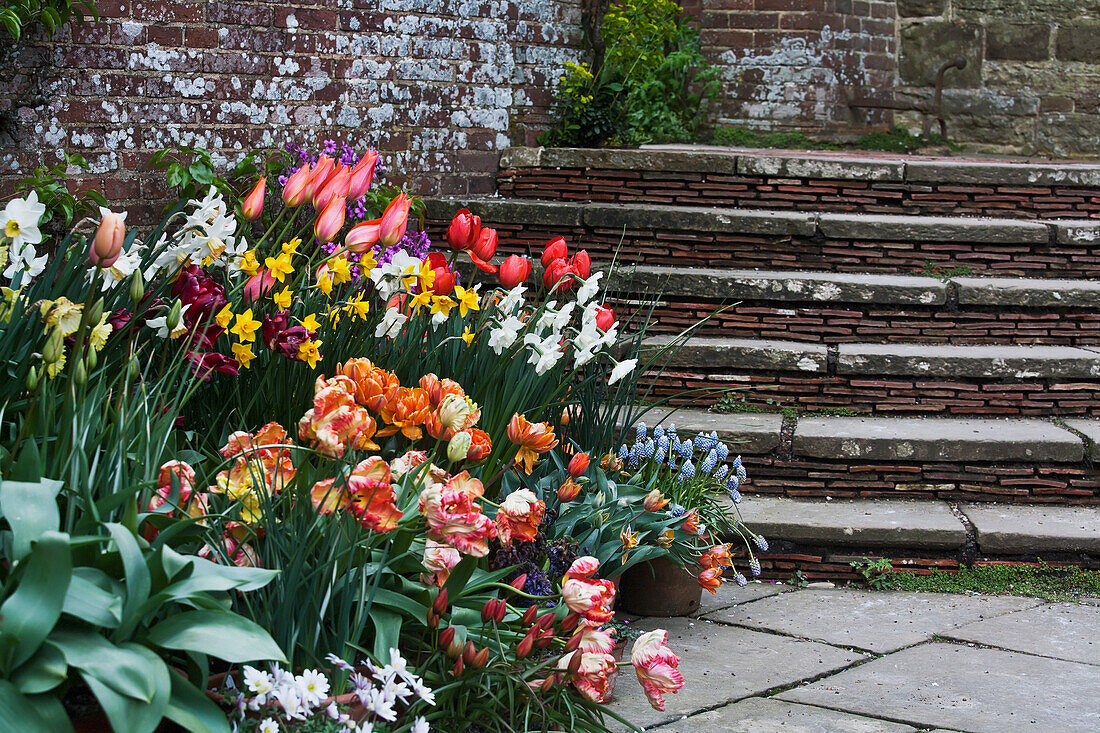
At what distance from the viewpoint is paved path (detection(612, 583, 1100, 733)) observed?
210 cm

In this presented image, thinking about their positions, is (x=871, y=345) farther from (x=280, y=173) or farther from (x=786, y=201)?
(x=280, y=173)

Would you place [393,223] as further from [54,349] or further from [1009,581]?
[1009,581]

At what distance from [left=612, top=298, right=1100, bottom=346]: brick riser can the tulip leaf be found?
2.83 m

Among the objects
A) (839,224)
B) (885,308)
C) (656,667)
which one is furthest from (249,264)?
(839,224)

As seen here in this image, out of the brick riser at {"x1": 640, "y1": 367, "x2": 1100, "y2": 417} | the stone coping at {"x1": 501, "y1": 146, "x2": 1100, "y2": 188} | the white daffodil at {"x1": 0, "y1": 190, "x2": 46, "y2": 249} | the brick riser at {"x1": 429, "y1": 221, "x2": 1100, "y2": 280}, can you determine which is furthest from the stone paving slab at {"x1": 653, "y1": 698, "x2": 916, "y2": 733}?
the stone coping at {"x1": 501, "y1": 146, "x2": 1100, "y2": 188}

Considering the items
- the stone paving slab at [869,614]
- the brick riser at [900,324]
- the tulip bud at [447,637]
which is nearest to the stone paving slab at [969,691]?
the stone paving slab at [869,614]

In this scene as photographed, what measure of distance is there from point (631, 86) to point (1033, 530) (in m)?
3.19

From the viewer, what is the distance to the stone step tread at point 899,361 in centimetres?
369

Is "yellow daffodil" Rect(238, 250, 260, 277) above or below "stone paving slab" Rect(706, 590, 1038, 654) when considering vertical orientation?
above

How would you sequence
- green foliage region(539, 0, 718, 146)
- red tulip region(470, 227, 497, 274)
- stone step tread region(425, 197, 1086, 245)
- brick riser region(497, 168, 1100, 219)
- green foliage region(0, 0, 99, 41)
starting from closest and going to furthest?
red tulip region(470, 227, 497, 274) < green foliage region(0, 0, 99, 41) < stone step tread region(425, 197, 1086, 245) < brick riser region(497, 168, 1100, 219) < green foliage region(539, 0, 718, 146)

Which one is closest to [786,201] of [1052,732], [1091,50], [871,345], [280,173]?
[871,345]

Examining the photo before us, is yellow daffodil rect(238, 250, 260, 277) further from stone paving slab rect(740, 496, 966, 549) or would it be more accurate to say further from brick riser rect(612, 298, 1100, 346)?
brick riser rect(612, 298, 1100, 346)

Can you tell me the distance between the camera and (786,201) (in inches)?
183

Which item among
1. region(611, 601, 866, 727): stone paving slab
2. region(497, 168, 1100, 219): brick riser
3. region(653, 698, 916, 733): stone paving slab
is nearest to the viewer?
region(653, 698, 916, 733): stone paving slab
